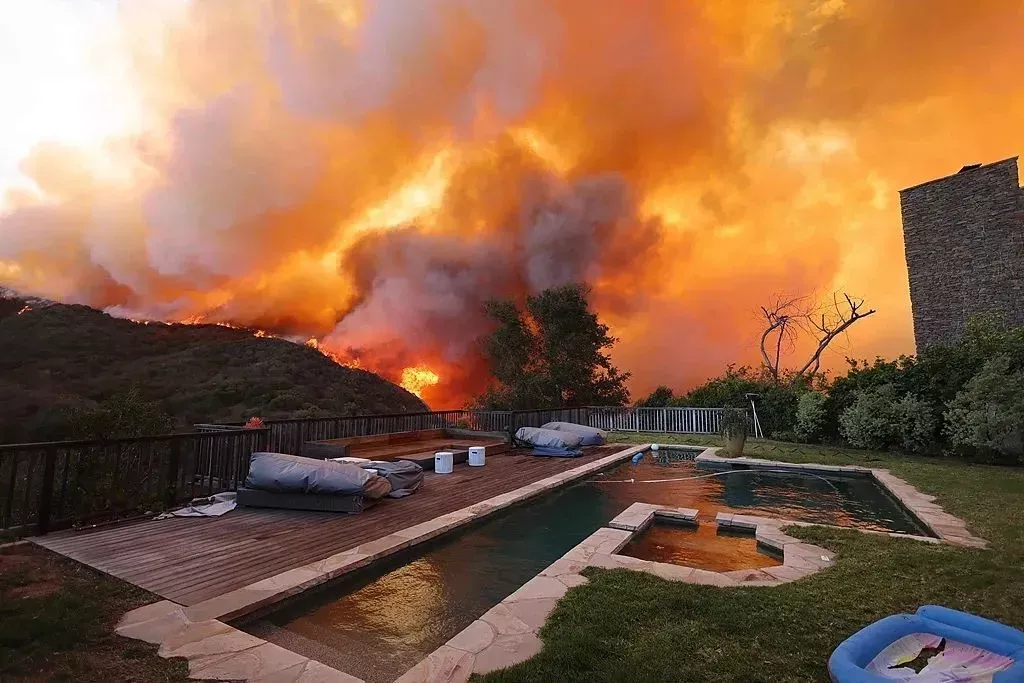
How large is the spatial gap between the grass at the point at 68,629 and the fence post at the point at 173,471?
1801 mm

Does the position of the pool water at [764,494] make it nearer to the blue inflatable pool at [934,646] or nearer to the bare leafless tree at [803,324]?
the blue inflatable pool at [934,646]

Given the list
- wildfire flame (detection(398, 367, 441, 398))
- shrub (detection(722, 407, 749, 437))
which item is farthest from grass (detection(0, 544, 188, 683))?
wildfire flame (detection(398, 367, 441, 398))

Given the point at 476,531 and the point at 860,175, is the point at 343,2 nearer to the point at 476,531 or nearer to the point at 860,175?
the point at 476,531

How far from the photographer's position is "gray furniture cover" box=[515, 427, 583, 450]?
10844 millimetres

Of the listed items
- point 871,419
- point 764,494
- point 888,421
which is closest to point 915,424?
point 888,421

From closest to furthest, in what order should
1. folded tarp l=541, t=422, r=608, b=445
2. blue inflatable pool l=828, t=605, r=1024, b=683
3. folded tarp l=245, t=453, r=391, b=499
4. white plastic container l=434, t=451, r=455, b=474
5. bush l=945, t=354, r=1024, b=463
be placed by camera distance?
blue inflatable pool l=828, t=605, r=1024, b=683 < folded tarp l=245, t=453, r=391, b=499 < white plastic container l=434, t=451, r=455, b=474 < bush l=945, t=354, r=1024, b=463 < folded tarp l=541, t=422, r=608, b=445

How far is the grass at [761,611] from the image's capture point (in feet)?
7.57

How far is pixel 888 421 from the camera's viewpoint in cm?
1149

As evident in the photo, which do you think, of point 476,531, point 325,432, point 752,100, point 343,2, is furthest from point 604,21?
point 476,531

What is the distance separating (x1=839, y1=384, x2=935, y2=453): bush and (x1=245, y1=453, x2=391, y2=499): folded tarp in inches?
475

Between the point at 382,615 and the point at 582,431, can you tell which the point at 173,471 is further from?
the point at 582,431

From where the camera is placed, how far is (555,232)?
21234mm

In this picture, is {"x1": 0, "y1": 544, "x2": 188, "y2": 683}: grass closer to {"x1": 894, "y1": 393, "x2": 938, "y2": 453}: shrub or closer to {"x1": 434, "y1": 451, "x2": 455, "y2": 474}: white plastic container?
{"x1": 434, "y1": 451, "x2": 455, "y2": 474}: white plastic container

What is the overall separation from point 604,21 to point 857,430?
40.2 feet
